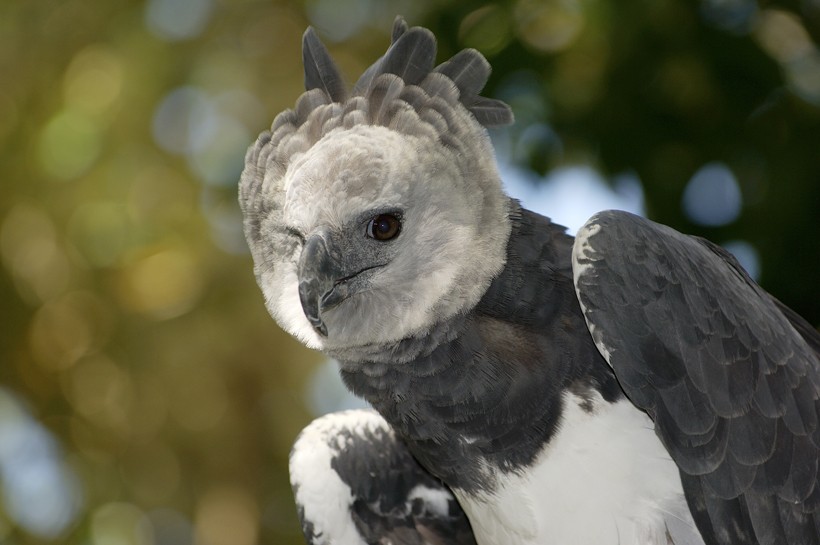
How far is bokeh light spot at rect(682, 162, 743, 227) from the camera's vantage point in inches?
131

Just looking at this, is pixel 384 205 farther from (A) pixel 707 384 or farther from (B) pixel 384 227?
(A) pixel 707 384

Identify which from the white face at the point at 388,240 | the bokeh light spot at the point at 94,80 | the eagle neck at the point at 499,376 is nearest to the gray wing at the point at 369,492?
the eagle neck at the point at 499,376

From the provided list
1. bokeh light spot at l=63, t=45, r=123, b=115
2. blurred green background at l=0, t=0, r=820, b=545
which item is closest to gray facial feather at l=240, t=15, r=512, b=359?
blurred green background at l=0, t=0, r=820, b=545

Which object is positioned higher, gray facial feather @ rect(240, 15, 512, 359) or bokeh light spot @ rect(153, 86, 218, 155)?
gray facial feather @ rect(240, 15, 512, 359)

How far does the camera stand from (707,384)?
7.91 ft

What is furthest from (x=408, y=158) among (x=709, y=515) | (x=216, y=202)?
(x=216, y=202)

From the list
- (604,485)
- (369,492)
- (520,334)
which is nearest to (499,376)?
(520,334)

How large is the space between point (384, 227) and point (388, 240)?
36mm

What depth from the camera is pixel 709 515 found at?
2363 mm

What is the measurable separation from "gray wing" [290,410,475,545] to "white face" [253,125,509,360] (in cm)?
67

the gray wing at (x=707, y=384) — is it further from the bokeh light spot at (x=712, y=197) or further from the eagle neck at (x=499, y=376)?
the bokeh light spot at (x=712, y=197)

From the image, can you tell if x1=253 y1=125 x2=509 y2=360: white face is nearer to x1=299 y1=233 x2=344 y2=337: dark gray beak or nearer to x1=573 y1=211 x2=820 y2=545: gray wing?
x1=299 y1=233 x2=344 y2=337: dark gray beak

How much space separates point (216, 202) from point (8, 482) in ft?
6.44

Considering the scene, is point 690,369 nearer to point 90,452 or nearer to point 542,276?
point 542,276
